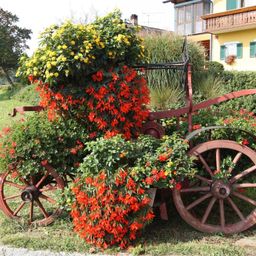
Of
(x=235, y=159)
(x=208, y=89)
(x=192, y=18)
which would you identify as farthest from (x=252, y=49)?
(x=235, y=159)

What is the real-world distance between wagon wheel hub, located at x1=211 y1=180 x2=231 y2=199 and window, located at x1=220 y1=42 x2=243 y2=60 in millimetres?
20275

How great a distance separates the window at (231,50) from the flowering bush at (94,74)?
66.0ft

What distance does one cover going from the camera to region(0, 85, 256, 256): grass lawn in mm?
3154

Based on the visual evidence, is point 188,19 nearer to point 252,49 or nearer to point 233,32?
point 233,32

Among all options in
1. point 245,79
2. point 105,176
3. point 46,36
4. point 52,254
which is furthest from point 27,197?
point 245,79

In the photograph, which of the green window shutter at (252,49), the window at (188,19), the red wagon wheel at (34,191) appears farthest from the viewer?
the window at (188,19)

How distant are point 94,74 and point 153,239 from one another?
5.79 feet

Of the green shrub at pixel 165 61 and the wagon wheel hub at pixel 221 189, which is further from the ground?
the green shrub at pixel 165 61

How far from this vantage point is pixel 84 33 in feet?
11.2

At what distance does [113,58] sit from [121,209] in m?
1.49

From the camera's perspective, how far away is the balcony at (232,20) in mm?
20312

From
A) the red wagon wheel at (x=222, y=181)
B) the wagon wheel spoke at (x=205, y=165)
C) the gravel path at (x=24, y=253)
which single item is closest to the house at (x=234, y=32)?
the red wagon wheel at (x=222, y=181)

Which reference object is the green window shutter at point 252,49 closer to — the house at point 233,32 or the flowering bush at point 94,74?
the house at point 233,32

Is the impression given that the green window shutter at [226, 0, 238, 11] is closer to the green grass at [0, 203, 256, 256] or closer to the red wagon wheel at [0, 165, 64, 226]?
the green grass at [0, 203, 256, 256]
